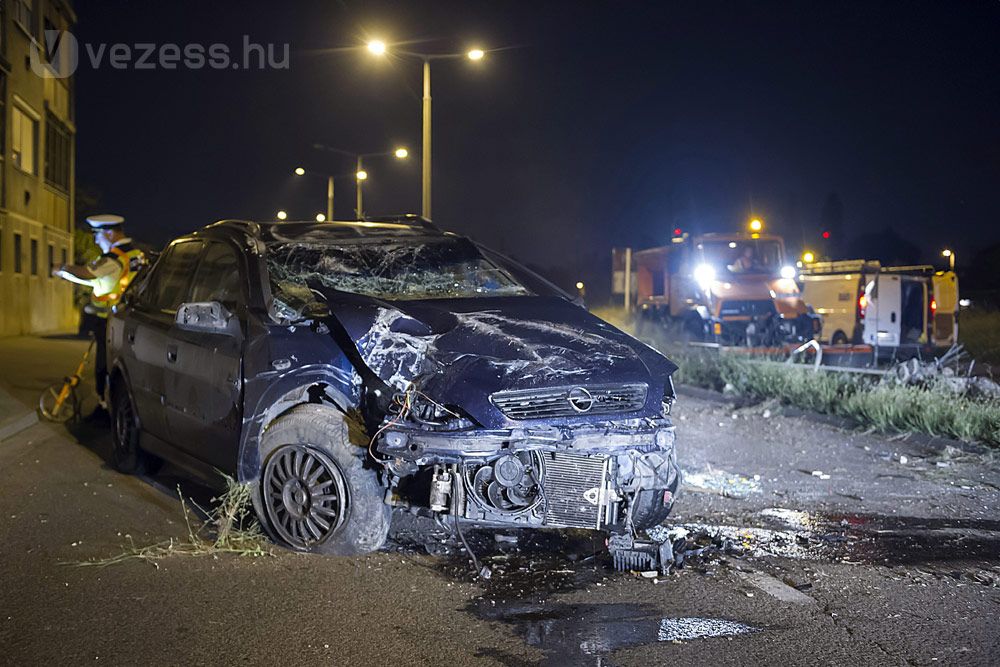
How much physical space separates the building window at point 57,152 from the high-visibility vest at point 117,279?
854 inches

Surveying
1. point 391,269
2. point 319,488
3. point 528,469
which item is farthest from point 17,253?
point 528,469

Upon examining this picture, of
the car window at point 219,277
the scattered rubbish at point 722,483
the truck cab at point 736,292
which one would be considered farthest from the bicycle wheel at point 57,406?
the truck cab at point 736,292

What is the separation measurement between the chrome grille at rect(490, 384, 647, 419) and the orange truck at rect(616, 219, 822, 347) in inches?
603

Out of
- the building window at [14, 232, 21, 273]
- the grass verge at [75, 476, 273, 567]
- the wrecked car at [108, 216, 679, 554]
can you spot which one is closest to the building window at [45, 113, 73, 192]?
the building window at [14, 232, 21, 273]

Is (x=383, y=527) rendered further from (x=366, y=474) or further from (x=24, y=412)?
(x=24, y=412)

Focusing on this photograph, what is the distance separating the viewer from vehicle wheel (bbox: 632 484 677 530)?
5438 millimetres

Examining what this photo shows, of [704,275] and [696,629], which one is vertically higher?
[704,275]

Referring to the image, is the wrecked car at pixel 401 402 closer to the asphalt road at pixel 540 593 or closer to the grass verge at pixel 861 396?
the asphalt road at pixel 540 593

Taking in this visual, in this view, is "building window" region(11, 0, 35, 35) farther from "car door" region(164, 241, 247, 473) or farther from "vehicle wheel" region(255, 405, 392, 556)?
"vehicle wheel" region(255, 405, 392, 556)

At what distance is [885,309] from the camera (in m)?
22.1

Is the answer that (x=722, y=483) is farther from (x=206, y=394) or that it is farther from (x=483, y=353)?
(x=206, y=394)

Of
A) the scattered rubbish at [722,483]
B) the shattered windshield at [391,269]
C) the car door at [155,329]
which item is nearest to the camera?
the shattered windshield at [391,269]

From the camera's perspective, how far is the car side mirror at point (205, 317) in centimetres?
592

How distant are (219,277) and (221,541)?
1820mm
